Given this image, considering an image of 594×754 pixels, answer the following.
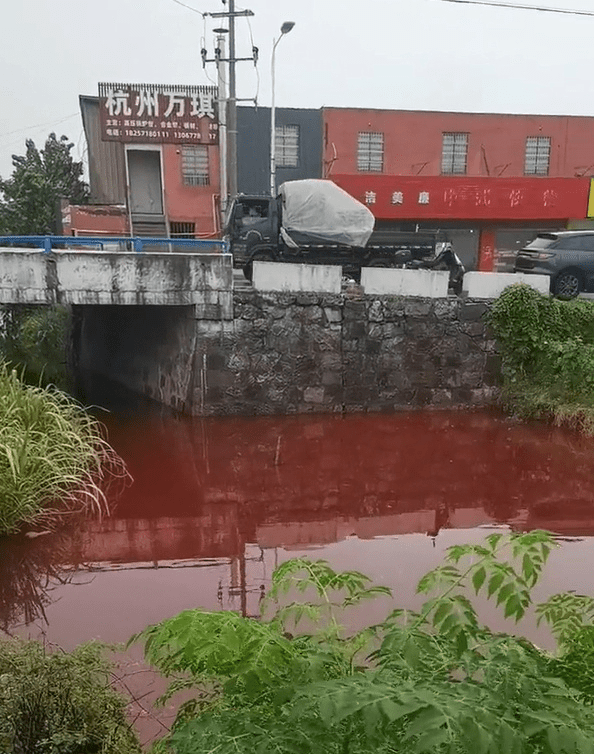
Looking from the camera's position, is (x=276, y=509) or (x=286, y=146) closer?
(x=276, y=509)

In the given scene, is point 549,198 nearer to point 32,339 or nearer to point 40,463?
point 32,339

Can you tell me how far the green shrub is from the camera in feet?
10.0

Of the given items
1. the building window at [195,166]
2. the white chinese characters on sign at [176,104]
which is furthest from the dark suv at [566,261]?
the building window at [195,166]

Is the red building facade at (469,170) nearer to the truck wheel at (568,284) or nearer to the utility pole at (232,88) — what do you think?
the utility pole at (232,88)

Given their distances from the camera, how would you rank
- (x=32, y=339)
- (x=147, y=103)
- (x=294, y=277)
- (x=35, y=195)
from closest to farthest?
(x=32, y=339) → (x=294, y=277) → (x=147, y=103) → (x=35, y=195)

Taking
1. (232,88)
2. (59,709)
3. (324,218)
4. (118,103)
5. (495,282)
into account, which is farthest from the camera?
(118,103)

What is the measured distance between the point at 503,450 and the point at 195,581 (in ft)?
19.8

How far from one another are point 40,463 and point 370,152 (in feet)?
51.5

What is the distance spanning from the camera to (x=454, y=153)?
19.5 m

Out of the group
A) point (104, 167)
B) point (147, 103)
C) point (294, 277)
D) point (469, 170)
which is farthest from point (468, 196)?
point (104, 167)

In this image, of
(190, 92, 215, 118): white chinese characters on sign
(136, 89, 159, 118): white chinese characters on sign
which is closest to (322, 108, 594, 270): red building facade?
(190, 92, 215, 118): white chinese characters on sign

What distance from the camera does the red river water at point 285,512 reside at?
18.6 ft

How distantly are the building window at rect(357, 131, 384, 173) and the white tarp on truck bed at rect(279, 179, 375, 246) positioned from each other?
7171 millimetres

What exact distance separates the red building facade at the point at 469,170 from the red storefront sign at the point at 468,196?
3 centimetres
